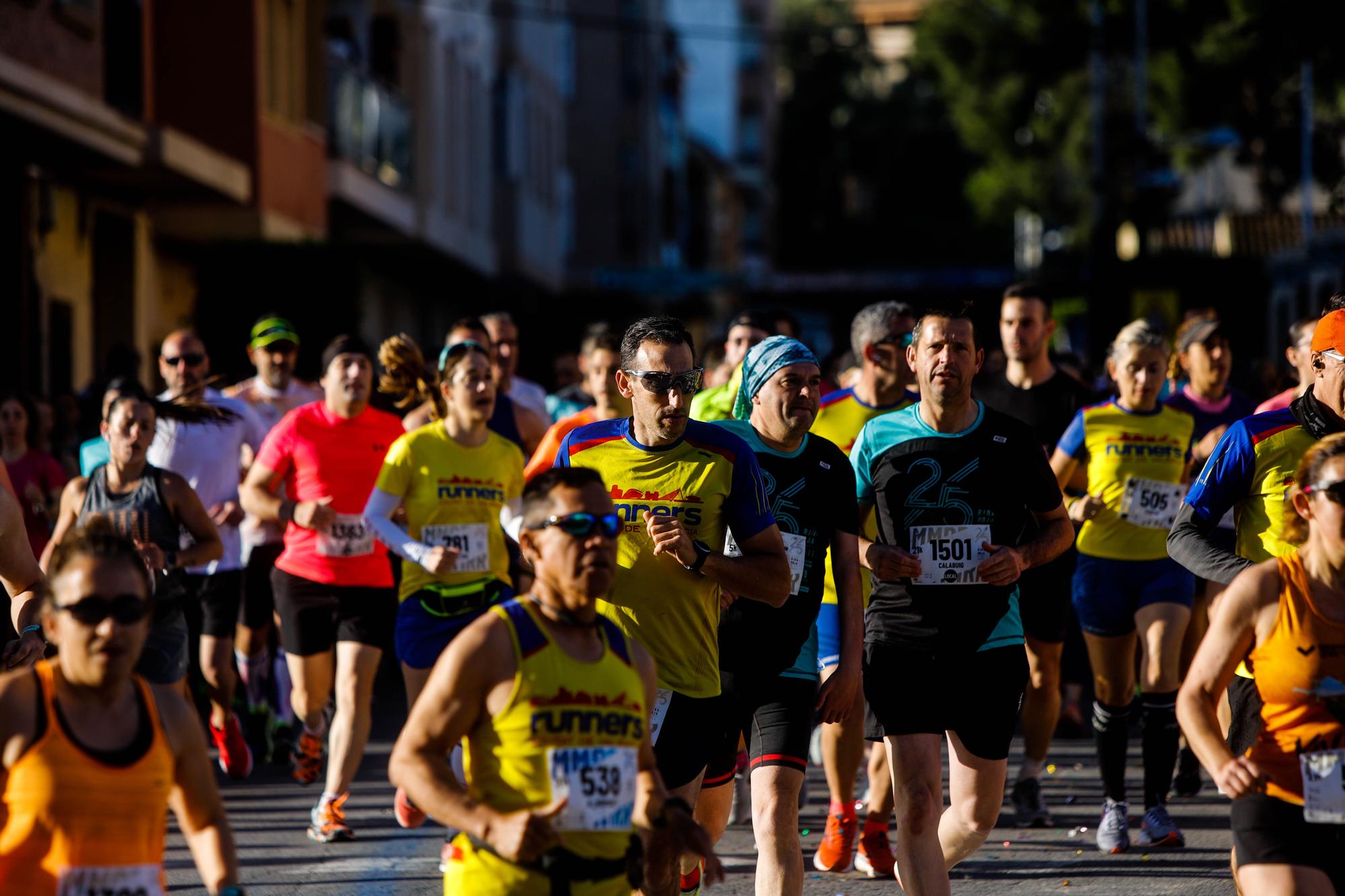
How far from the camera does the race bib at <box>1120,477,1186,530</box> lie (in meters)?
8.91

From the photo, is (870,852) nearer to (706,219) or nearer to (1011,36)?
(1011,36)

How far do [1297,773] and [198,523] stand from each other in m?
5.25

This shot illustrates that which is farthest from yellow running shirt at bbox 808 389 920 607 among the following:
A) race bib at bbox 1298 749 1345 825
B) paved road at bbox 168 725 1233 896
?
race bib at bbox 1298 749 1345 825

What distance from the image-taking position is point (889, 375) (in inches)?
328

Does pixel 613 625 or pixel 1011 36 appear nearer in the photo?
pixel 613 625

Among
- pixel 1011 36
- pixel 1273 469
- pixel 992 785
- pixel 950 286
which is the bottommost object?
pixel 992 785

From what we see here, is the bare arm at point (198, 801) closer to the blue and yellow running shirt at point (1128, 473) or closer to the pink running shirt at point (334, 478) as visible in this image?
the pink running shirt at point (334, 478)

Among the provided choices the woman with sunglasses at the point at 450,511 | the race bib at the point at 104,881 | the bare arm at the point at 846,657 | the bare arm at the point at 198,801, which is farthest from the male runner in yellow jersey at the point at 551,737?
the woman with sunglasses at the point at 450,511

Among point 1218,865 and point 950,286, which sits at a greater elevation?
point 950,286

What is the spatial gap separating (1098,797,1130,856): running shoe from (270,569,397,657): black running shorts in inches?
125

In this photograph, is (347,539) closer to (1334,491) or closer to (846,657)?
(846,657)

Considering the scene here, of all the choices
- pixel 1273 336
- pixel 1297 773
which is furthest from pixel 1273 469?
pixel 1273 336

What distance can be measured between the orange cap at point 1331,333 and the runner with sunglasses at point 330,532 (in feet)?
14.4

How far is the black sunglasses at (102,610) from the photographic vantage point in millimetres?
4113
